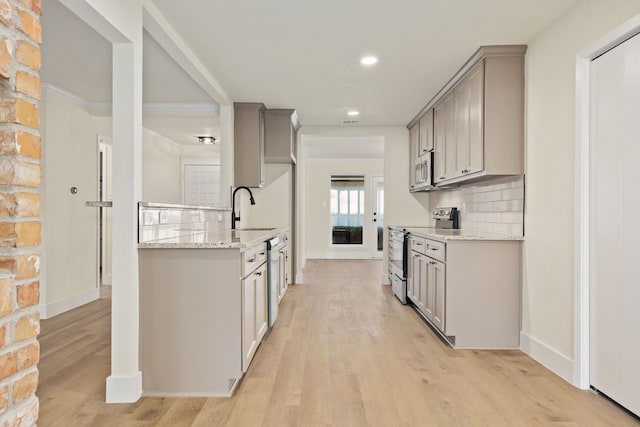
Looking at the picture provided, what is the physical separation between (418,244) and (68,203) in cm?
388

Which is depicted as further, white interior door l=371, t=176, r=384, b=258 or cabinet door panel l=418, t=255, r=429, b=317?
white interior door l=371, t=176, r=384, b=258

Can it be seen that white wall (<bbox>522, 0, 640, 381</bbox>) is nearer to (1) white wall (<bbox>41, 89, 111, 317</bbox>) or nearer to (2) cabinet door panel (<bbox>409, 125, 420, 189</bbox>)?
(2) cabinet door panel (<bbox>409, 125, 420, 189</bbox>)

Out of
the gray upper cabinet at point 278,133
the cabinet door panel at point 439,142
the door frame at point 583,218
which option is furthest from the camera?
the gray upper cabinet at point 278,133

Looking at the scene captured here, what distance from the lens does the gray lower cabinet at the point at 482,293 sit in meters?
3.21

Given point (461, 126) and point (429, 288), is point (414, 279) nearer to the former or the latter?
point (429, 288)

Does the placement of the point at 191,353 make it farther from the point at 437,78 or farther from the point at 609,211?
the point at 437,78

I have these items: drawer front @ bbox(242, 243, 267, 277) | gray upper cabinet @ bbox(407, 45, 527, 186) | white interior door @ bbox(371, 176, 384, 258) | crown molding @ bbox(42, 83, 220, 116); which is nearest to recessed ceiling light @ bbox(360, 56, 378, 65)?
gray upper cabinet @ bbox(407, 45, 527, 186)

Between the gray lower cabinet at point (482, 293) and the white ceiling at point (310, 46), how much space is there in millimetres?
1608

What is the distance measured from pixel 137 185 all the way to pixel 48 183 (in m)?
2.56

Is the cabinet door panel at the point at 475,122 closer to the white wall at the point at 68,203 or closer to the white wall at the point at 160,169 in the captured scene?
the white wall at the point at 68,203

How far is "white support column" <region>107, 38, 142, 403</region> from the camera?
2326 millimetres

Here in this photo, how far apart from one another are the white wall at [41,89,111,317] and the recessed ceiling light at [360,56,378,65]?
3.27 m

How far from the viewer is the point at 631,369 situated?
7.06 ft

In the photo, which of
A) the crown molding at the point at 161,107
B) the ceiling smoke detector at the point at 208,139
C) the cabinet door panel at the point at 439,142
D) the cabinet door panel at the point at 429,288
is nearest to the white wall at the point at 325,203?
the ceiling smoke detector at the point at 208,139
